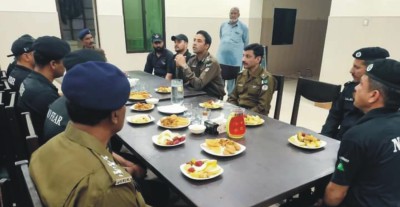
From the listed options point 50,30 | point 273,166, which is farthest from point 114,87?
point 50,30

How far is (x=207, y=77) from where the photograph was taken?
272cm

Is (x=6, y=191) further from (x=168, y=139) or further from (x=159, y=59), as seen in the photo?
(x=159, y=59)

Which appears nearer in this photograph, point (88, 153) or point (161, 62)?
point (88, 153)

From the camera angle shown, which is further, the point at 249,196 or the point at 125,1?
the point at 125,1

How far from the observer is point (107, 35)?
480 centimetres

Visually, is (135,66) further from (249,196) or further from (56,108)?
(249,196)

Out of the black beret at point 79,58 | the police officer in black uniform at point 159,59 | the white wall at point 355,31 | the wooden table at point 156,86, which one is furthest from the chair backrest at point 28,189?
the white wall at point 355,31

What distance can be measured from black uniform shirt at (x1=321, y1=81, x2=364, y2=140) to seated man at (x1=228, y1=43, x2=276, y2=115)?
527 millimetres

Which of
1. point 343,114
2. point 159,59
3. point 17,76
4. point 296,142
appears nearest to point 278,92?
point 343,114

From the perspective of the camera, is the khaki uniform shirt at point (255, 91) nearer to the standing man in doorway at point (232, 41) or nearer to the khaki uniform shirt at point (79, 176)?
the khaki uniform shirt at point (79, 176)

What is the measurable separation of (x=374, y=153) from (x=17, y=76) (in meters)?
2.81

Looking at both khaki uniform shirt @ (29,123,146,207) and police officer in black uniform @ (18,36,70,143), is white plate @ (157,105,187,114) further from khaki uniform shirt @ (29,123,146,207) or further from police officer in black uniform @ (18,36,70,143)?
khaki uniform shirt @ (29,123,146,207)

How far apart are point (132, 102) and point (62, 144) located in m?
1.45

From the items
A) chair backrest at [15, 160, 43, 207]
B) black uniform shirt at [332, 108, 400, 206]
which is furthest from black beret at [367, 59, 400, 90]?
chair backrest at [15, 160, 43, 207]
